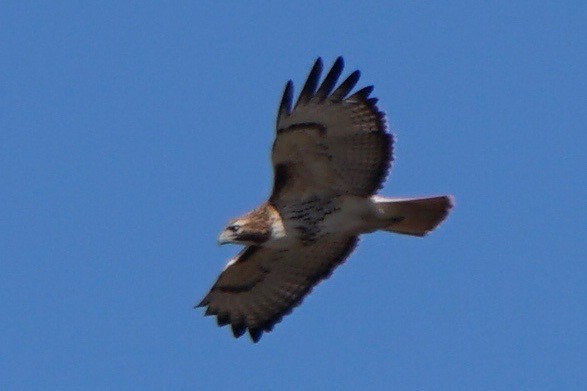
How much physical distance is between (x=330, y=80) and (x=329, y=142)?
0.58m

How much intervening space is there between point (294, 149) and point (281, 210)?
560 mm

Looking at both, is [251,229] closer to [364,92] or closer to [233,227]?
[233,227]

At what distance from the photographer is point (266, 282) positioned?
1612 cm

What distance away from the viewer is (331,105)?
14.6 metres

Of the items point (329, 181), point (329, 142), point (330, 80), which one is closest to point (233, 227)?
point (329, 181)

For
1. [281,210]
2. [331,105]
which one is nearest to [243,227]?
[281,210]

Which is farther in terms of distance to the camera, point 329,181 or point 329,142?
point 329,181

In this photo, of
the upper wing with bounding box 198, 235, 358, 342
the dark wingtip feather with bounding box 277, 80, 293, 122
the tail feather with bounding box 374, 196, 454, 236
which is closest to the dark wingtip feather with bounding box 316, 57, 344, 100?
the dark wingtip feather with bounding box 277, 80, 293, 122

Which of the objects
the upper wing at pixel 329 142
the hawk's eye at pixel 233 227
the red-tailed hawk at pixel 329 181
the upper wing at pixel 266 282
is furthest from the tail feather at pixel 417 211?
the hawk's eye at pixel 233 227

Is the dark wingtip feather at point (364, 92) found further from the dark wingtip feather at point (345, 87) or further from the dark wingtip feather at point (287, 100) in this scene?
the dark wingtip feather at point (287, 100)

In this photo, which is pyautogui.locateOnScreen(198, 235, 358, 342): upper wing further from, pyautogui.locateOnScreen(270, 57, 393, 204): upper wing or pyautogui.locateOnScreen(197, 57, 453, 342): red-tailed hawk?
pyautogui.locateOnScreen(270, 57, 393, 204): upper wing

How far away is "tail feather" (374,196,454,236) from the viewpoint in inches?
590

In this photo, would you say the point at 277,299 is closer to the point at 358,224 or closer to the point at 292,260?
the point at 292,260

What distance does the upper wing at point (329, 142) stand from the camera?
14531 mm
